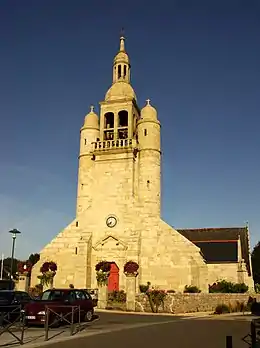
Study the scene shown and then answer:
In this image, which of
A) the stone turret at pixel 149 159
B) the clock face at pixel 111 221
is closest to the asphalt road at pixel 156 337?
the clock face at pixel 111 221

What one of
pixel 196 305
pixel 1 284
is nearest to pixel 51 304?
pixel 196 305

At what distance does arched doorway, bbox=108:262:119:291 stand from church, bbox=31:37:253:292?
2.9 inches

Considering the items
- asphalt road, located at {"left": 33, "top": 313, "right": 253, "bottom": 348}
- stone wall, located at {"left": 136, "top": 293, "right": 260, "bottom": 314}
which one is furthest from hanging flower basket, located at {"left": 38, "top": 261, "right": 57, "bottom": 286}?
asphalt road, located at {"left": 33, "top": 313, "right": 253, "bottom": 348}

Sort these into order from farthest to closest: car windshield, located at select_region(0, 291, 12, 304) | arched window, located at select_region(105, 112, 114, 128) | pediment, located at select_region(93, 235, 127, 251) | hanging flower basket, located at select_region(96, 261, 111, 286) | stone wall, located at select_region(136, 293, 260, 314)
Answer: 1. arched window, located at select_region(105, 112, 114, 128)
2. pediment, located at select_region(93, 235, 127, 251)
3. hanging flower basket, located at select_region(96, 261, 111, 286)
4. stone wall, located at select_region(136, 293, 260, 314)
5. car windshield, located at select_region(0, 291, 12, 304)

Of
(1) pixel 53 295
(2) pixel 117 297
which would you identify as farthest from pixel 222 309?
(1) pixel 53 295

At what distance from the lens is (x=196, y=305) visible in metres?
24.8

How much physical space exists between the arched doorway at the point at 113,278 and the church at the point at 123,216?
7 centimetres

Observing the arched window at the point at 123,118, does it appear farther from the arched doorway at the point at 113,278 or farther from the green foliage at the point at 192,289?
the green foliage at the point at 192,289

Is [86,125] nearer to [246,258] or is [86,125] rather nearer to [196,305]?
[196,305]

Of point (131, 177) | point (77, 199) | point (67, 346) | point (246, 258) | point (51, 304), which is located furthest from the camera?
point (246, 258)

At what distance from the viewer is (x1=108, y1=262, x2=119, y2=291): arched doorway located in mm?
30320

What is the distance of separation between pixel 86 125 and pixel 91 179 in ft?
17.2

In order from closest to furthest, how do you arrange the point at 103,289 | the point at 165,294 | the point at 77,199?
the point at 165,294, the point at 103,289, the point at 77,199

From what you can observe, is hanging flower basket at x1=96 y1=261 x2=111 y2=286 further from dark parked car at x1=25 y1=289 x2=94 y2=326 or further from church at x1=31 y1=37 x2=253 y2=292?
dark parked car at x1=25 y1=289 x2=94 y2=326
